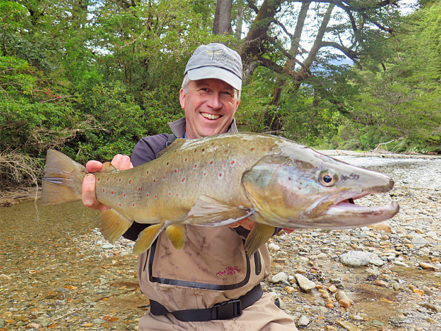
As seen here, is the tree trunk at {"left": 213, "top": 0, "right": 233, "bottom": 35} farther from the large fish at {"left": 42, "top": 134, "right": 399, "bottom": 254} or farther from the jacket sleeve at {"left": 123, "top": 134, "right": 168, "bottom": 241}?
the large fish at {"left": 42, "top": 134, "right": 399, "bottom": 254}

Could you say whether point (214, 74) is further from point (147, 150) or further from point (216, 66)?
point (147, 150)

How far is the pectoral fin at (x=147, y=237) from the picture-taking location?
1.71 metres

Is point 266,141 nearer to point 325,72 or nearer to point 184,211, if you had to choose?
point 184,211

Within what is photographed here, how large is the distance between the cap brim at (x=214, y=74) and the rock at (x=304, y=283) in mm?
2440

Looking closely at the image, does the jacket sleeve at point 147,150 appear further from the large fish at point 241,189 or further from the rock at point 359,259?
the rock at point 359,259

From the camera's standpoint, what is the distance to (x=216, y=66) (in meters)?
2.37

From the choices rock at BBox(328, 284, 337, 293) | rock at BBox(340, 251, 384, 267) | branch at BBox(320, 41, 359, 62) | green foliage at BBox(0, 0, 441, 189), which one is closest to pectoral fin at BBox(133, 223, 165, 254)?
rock at BBox(328, 284, 337, 293)

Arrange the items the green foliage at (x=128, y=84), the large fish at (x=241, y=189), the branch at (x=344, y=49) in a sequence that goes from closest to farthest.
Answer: the large fish at (x=241, y=189) → the green foliage at (x=128, y=84) → the branch at (x=344, y=49)

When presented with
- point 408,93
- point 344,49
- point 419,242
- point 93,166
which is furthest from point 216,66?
point 408,93

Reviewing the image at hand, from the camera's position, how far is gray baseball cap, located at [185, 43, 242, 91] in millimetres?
2357

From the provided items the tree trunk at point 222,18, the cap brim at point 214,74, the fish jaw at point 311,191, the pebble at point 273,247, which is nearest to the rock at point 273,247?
the pebble at point 273,247

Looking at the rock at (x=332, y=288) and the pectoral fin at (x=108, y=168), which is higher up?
the pectoral fin at (x=108, y=168)

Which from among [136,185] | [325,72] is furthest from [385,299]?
[325,72]

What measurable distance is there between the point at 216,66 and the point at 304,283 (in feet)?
8.76
